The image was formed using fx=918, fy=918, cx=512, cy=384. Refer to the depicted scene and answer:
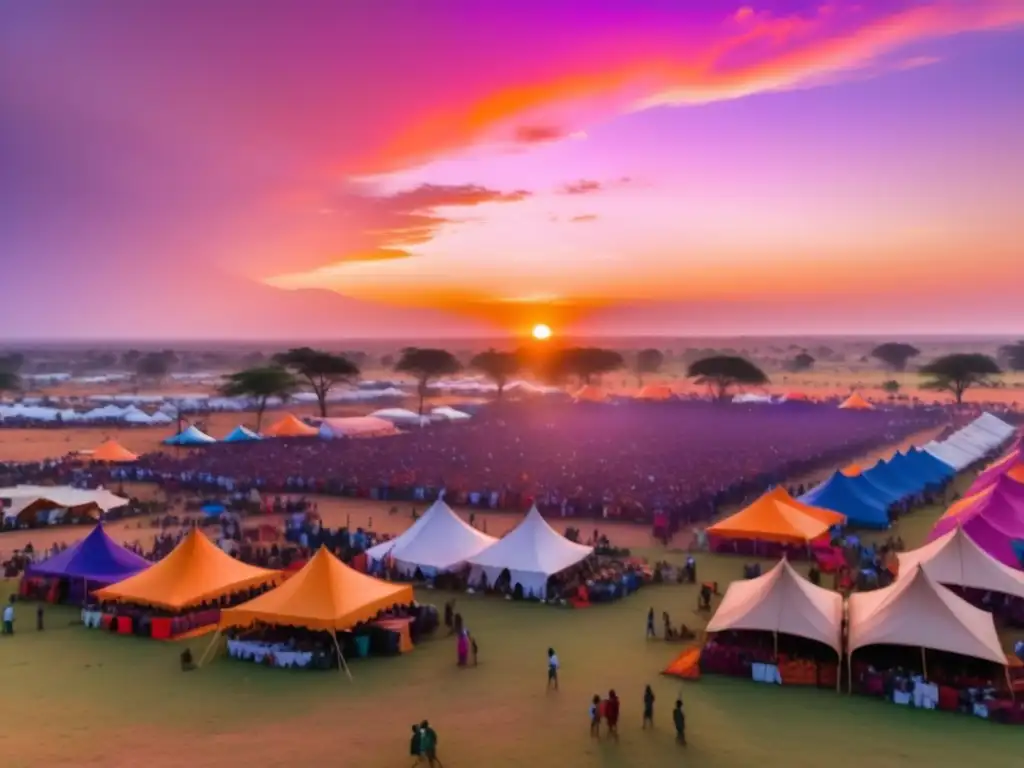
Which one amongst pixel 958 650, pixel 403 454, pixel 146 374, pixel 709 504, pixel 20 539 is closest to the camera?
pixel 958 650

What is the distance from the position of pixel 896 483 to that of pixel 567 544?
17.0m

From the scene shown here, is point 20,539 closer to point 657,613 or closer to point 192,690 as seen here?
point 192,690

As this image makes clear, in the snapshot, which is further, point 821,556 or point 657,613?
point 821,556

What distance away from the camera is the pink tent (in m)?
24.3

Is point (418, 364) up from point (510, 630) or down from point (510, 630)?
up

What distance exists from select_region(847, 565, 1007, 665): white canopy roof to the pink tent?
6437 millimetres

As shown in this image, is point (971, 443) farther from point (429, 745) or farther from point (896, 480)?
point (429, 745)

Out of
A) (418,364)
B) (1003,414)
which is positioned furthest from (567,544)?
(418,364)

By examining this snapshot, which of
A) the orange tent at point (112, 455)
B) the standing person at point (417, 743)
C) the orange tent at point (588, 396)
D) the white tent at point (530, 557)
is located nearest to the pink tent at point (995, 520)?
the white tent at point (530, 557)

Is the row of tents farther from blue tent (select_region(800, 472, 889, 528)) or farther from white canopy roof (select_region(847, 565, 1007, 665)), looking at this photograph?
blue tent (select_region(800, 472, 889, 528))

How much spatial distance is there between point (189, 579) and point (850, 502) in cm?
2157

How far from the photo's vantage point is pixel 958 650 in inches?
651

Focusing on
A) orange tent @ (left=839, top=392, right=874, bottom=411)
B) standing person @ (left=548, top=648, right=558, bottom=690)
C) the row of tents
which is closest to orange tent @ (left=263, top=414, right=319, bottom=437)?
orange tent @ (left=839, top=392, right=874, bottom=411)

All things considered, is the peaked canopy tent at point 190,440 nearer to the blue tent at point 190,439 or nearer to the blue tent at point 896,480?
the blue tent at point 190,439
